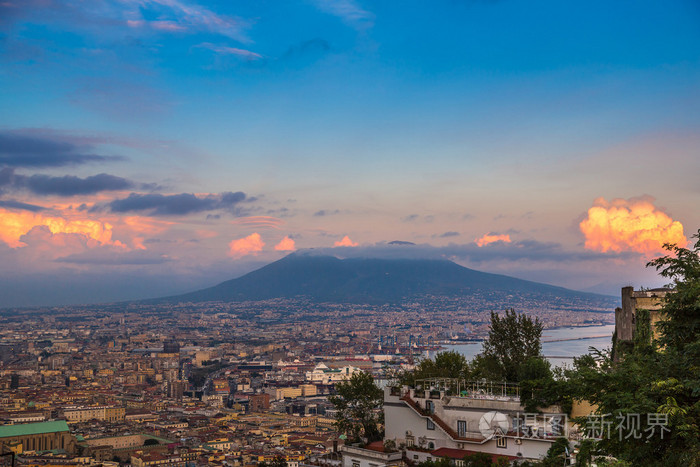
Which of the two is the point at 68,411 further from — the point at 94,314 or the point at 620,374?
the point at 94,314

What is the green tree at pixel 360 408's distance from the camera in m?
14.8

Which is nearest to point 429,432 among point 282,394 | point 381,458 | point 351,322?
point 381,458

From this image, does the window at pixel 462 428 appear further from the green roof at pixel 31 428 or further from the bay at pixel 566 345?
the green roof at pixel 31 428

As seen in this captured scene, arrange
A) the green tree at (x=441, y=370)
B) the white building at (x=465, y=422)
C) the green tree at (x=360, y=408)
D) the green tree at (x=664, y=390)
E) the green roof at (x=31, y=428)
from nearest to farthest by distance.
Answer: the green tree at (x=664, y=390) < the white building at (x=465, y=422) < the green tree at (x=441, y=370) < the green tree at (x=360, y=408) < the green roof at (x=31, y=428)

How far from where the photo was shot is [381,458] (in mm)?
11742

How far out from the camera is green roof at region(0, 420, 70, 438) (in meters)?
57.0

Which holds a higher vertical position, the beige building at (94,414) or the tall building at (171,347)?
the tall building at (171,347)

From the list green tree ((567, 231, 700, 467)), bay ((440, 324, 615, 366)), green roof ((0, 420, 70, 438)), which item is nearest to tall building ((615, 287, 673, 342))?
green tree ((567, 231, 700, 467))

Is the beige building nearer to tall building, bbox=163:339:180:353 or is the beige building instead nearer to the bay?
the bay

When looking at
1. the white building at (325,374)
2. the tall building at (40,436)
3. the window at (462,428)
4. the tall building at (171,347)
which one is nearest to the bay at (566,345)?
the white building at (325,374)

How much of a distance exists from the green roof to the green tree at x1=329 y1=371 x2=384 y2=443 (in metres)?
49.5

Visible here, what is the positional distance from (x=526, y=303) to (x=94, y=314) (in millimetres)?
115514

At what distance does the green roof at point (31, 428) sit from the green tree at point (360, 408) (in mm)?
49490

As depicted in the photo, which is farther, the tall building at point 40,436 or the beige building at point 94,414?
the beige building at point 94,414
